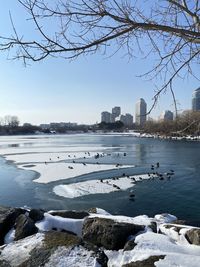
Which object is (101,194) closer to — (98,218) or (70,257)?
(98,218)

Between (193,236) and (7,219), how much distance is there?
4.44 metres

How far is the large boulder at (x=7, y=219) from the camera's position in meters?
8.49

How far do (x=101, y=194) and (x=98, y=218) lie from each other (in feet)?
31.9

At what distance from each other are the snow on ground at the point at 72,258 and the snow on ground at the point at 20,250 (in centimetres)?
54

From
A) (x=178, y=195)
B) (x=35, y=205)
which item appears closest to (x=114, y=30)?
(x=35, y=205)

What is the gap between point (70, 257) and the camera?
6.33 meters


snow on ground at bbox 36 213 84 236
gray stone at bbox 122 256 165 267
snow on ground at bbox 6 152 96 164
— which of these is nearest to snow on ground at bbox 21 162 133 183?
snow on ground at bbox 6 152 96 164

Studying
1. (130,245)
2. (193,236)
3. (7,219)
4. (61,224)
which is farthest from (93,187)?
(130,245)

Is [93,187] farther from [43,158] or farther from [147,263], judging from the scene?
[43,158]

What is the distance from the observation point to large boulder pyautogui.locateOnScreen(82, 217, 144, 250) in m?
7.23

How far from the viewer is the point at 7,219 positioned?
883 centimetres

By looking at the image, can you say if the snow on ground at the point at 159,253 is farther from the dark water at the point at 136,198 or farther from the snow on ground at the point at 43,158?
the snow on ground at the point at 43,158

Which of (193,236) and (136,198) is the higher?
(193,236)

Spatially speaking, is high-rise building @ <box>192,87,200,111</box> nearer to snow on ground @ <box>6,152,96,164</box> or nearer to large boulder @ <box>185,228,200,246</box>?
large boulder @ <box>185,228,200,246</box>
